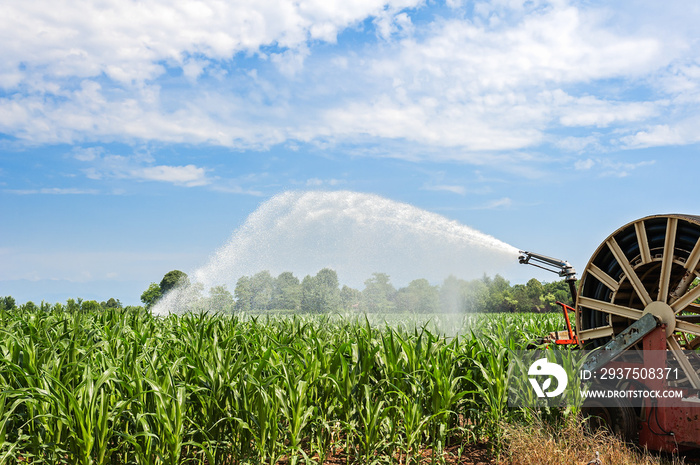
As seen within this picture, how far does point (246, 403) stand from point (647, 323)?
4.39 metres

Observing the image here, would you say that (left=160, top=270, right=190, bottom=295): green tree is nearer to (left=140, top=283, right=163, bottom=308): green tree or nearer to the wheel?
(left=140, top=283, right=163, bottom=308): green tree

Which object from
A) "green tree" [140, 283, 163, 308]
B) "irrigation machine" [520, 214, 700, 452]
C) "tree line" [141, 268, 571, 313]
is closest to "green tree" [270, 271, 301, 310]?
"tree line" [141, 268, 571, 313]

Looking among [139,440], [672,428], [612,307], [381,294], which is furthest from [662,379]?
[381,294]

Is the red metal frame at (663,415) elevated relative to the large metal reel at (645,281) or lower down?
lower down

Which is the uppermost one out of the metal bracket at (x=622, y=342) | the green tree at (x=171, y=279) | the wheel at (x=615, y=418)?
the green tree at (x=171, y=279)

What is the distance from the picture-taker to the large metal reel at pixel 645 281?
5539 millimetres

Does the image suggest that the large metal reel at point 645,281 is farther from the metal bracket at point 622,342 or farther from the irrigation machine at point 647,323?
the metal bracket at point 622,342

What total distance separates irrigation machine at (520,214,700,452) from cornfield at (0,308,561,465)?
136 cm

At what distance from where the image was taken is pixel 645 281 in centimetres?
643

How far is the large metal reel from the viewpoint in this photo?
5.54 meters

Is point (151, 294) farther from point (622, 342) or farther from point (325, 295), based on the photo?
point (622, 342)

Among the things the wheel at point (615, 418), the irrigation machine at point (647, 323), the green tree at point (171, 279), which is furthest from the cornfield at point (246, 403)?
the green tree at point (171, 279)

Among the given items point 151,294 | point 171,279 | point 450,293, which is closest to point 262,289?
point 450,293

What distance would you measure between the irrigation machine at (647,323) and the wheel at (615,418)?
0.01 m
